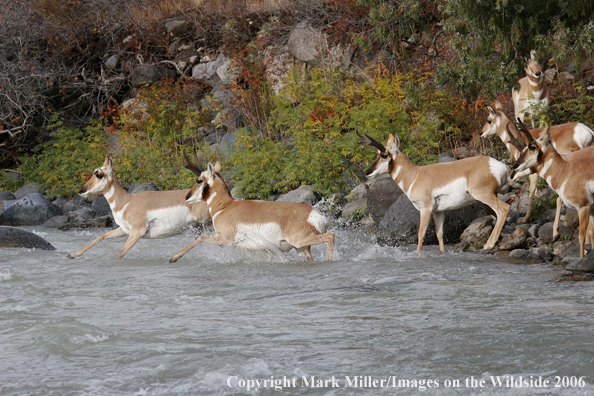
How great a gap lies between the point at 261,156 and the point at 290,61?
19.6ft

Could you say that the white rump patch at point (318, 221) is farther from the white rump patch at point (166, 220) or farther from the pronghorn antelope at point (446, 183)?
the white rump patch at point (166, 220)

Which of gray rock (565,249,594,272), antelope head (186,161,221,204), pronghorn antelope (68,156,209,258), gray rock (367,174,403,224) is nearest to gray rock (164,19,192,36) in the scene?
gray rock (367,174,403,224)

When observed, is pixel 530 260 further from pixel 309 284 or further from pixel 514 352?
pixel 514 352

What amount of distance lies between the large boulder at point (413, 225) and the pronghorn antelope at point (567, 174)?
2273 millimetres

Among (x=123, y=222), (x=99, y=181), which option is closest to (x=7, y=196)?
(x=99, y=181)

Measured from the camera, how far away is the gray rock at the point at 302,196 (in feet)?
46.8

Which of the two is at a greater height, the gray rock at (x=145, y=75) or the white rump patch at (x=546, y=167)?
the gray rock at (x=145, y=75)

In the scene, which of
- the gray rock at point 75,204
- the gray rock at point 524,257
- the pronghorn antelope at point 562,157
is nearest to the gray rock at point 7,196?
the gray rock at point 75,204

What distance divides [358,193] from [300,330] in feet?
28.7

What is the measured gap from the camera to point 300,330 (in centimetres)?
547

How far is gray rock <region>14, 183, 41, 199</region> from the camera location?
19.6 m

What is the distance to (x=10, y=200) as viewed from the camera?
1864 centimetres

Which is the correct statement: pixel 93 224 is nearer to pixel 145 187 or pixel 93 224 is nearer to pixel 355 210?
pixel 145 187

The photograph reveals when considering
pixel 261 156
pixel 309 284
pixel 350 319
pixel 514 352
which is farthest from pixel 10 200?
pixel 514 352
